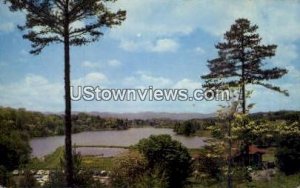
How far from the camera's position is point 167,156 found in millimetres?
14945

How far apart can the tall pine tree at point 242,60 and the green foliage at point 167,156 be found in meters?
1.48

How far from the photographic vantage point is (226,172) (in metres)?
13.2

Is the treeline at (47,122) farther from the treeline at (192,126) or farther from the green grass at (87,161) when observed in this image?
the treeline at (192,126)

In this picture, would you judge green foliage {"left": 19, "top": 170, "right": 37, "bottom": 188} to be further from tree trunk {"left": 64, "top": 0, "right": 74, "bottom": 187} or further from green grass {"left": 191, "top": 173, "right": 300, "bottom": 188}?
green grass {"left": 191, "top": 173, "right": 300, "bottom": 188}

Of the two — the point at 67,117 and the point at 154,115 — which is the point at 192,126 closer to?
the point at 154,115

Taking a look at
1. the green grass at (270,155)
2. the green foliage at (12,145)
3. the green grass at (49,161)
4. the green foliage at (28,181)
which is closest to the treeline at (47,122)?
the green foliage at (12,145)

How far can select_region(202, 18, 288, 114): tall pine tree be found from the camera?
13945 mm

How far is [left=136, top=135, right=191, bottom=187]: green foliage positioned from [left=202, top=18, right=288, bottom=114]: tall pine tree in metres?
1.48

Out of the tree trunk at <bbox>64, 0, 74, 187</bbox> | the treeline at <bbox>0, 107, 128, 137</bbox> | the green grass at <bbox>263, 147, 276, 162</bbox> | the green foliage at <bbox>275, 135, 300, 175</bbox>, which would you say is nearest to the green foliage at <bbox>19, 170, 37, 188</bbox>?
the tree trunk at <bbox>64, 0, 74, 187</bbox>

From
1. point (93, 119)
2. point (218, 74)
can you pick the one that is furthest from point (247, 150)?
point (93, 119)

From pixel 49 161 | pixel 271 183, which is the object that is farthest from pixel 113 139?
pixel 271 183

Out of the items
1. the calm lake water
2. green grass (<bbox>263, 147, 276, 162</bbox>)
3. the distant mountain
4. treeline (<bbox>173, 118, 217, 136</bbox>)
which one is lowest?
green grass (<bbox>263, 147, 276, 162</bbox>)

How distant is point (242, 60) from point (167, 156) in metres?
2.40

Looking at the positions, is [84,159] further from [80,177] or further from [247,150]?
[247,150]
